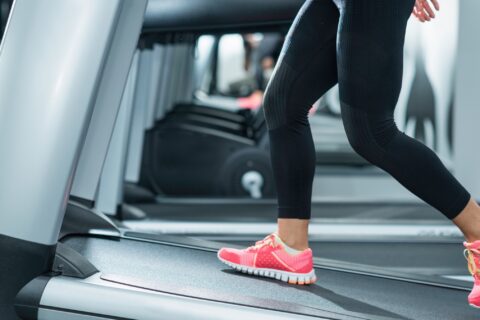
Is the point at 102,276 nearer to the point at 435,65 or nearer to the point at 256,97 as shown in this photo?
the point at 435,65

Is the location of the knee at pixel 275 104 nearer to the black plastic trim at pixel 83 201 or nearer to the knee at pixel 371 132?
the knee at pixel 371 132

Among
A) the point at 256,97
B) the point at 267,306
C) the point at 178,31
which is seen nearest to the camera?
the point at 267,306

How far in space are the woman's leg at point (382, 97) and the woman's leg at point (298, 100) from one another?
11 centimetres

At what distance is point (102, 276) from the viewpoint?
56.3 inches

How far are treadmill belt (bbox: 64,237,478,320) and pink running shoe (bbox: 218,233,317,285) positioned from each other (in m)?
0.02

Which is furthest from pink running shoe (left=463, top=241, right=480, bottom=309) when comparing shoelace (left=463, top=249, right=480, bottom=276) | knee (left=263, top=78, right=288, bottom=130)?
knee (left=263, top=78, right=288, bottom=130)

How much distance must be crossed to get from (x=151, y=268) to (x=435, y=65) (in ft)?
12.3

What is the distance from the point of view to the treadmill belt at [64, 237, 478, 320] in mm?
1414

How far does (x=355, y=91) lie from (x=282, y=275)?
0.49 metres

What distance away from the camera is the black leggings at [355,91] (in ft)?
→ 4.29

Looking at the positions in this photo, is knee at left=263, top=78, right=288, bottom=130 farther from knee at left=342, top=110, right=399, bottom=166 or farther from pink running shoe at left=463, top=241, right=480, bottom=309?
pink running shoe at left=463, top=241, right=480, bottom=309

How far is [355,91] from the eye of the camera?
4.37ft

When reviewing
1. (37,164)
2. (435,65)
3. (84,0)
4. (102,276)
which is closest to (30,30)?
(84,0)

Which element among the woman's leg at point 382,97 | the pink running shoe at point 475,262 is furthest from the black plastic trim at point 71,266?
the pink running shoe at point 475,262
